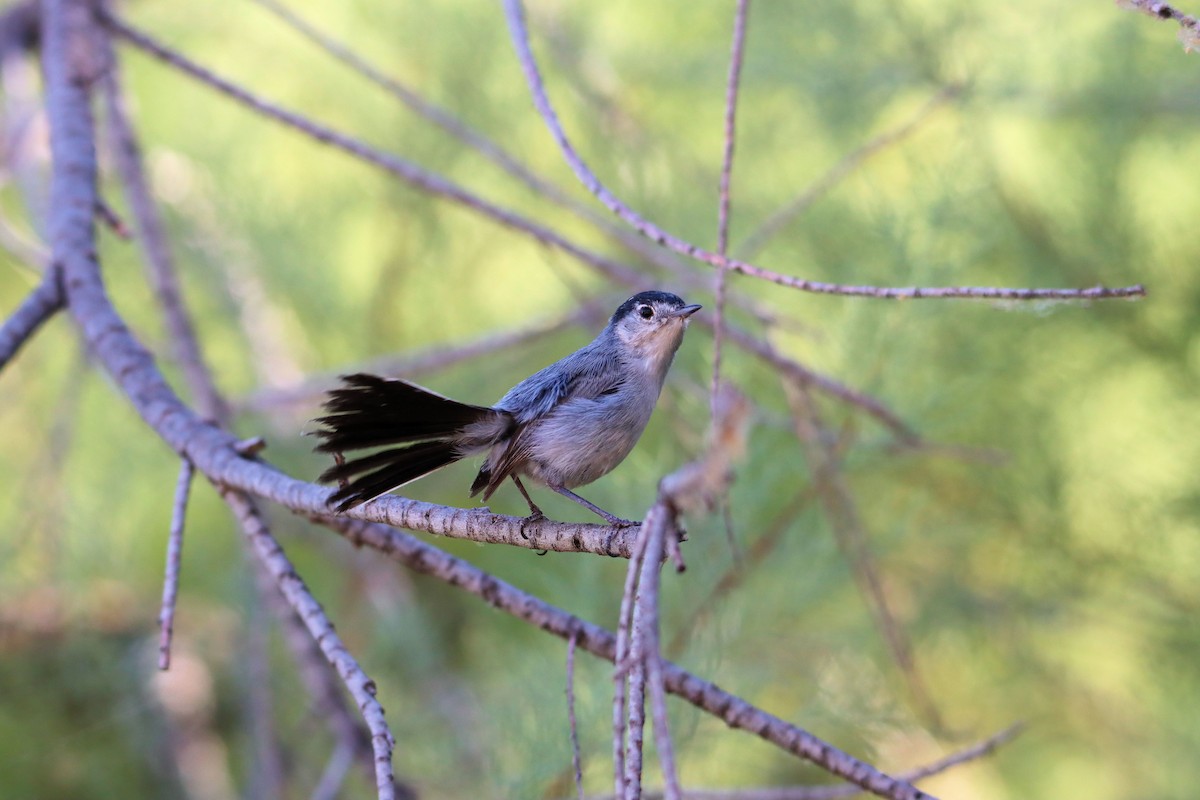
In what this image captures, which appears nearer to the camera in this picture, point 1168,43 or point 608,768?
point 608,768

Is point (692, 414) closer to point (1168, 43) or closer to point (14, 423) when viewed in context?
point (1168, 43)

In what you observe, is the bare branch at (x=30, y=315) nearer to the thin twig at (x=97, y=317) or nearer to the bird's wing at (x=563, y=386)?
the thin twig at (x=97, y=317)

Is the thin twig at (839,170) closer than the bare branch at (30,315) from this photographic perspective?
No

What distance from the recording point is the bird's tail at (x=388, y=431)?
2.19 ft

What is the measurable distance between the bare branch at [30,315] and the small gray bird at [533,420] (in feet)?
0.88

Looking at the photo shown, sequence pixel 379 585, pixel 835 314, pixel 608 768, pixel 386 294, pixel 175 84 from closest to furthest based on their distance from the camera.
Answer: pixel 608 768 → pixel 835 314 → pixel 379 585 → pixel 386 294 → pixel 175 84

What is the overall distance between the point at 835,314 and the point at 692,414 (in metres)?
0.26

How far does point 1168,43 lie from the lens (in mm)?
1505

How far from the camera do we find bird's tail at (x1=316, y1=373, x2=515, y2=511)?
0.67 metres

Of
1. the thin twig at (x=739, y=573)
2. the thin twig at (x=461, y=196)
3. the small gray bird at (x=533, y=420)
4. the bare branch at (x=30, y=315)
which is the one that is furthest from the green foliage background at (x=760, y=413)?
the bare branch at (x=30, y=315)

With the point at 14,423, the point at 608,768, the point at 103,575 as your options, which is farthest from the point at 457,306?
the point at 608,768

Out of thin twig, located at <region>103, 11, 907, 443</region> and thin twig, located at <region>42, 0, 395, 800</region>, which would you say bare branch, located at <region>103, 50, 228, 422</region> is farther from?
thin twig, located at <region>103, 11, 907, 443</region>

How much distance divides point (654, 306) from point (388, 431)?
34 centimetres

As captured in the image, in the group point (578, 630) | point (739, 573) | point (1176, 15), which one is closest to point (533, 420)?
point (578, 630)
